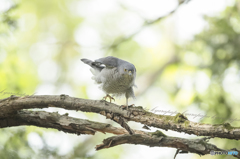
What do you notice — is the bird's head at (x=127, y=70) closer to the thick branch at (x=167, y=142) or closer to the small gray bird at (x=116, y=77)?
the small gray bird at (x=116, y=77)

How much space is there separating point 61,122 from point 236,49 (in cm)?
509

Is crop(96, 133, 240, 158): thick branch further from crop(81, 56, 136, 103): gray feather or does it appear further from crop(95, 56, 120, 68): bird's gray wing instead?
crop(95, 56, 120, 68): bird's gray wing

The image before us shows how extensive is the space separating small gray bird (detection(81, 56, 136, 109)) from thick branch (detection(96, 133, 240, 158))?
5.58ft

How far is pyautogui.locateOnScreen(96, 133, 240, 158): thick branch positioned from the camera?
9.39 feet

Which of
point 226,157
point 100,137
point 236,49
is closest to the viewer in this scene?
point 226,157

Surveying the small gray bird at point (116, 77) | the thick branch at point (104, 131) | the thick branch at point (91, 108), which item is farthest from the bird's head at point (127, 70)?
the thick branch at point (104, 131)

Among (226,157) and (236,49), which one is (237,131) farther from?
(236,49)

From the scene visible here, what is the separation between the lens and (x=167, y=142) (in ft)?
9.96

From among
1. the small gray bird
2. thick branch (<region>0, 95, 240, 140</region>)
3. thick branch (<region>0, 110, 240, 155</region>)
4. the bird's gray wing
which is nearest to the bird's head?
the small gray bird

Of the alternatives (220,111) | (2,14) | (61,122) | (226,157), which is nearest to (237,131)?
(61,122)

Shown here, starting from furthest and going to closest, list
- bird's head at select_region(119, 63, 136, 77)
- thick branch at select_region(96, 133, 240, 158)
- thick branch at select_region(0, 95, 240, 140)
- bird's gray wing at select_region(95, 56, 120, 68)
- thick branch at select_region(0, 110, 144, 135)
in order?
bird's gray wing at select_region(95, 56, 120, 68) → bird's head at select_region(119, 63, 136, 77) → thick branch at select_region(0, 110, 144, 135) → thick branch at select_region(0, 95, 240, 140) → thick branch at select_region(96, 133, 240, 158)

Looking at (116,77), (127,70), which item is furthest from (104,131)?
(127,70)

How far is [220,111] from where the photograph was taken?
5.71m

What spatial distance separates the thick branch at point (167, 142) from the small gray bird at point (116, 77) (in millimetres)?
1701
